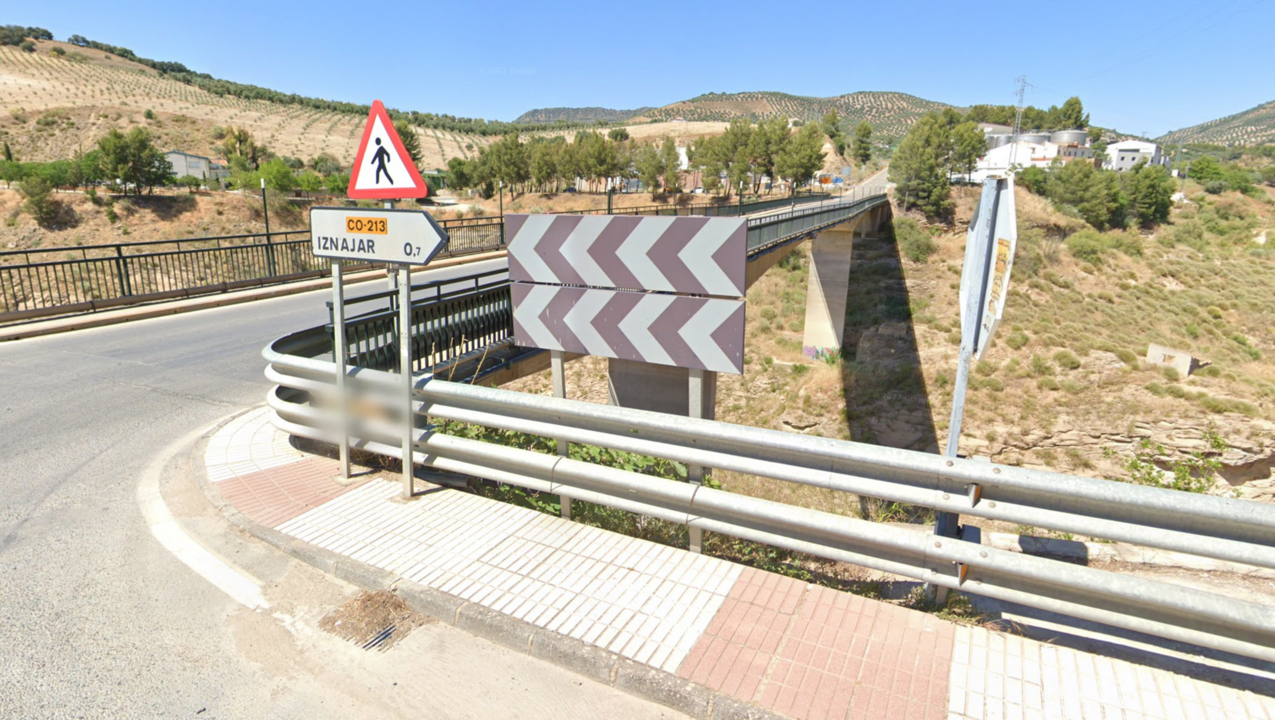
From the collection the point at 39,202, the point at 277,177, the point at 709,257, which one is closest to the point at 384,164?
the point at 709,257

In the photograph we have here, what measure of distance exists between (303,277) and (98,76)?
367 ft

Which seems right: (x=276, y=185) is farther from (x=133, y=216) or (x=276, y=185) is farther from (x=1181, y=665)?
(x=1181, y=665)

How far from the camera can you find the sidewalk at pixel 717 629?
8.93 ft

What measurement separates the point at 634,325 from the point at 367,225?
6.72ft

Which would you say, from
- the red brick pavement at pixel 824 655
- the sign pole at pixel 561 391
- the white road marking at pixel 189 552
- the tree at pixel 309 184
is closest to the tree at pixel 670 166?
the tree at pixel 309 184

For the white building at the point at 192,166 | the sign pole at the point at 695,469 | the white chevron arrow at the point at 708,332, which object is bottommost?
the sign pole at the point at 695,469

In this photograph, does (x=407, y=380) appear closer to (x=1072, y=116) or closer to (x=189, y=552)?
(x=189, y=552)

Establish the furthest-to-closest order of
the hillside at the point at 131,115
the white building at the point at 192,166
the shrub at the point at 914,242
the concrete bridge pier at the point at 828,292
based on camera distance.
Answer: the hillside at the point at 131,115 < the white building at the point at 192,166 < the shrub at the point at 914,242 < the concrete bridge pier at the point at 828,292

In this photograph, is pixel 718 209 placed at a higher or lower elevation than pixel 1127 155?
lower

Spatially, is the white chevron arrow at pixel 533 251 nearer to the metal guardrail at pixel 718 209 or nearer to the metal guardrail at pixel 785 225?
the metal guardrail at pixel 718 209

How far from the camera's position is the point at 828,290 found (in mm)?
32312

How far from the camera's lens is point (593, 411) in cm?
404

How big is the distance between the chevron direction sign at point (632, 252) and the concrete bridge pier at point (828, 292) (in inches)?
1140

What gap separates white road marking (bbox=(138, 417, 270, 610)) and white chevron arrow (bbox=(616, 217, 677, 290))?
2.94 m
